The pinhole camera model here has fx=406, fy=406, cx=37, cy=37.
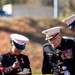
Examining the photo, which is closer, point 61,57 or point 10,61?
point 10,61

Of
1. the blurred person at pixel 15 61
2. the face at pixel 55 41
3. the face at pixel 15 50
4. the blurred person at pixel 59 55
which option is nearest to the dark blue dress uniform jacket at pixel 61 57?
the blurred person at pixel 59 55

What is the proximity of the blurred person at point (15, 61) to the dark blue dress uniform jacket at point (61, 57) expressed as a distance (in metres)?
0.70

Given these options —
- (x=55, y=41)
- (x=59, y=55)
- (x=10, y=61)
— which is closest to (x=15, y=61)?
(x=10, y=61)

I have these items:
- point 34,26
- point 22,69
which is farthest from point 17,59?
point 34,26

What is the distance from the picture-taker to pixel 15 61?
6309 millimetres

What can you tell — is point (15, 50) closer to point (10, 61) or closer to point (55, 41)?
point (10, 61)

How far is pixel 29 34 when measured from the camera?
76.1ft

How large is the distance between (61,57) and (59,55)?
5 centimetres

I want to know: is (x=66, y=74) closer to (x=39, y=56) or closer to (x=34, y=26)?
(x=39, y=56)

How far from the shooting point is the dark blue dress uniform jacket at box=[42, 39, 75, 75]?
22.6 ft

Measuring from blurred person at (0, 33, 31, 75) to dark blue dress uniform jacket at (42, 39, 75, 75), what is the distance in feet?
2.30

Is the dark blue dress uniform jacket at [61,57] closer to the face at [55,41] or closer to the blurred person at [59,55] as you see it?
the blurred person at [59,55]

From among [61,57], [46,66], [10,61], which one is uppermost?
[10,61]

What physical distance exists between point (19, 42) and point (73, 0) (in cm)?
4648
